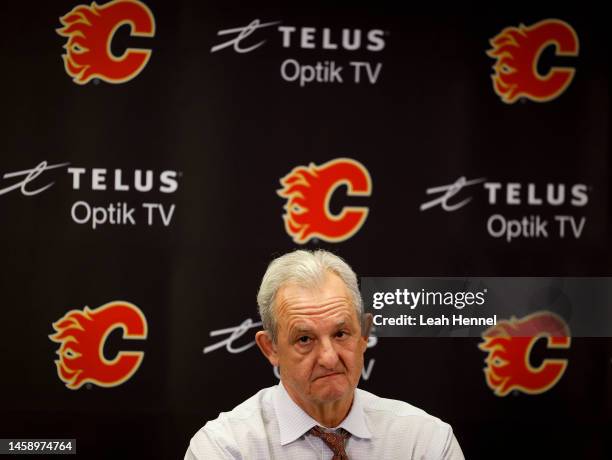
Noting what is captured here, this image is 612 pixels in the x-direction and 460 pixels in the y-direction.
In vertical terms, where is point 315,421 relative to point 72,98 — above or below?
below

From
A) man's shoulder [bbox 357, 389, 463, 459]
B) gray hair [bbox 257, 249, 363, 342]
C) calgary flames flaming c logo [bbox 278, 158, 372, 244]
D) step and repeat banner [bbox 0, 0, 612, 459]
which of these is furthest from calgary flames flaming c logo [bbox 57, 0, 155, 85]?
man's shoulder [bbox 357, 389, 463, 459]

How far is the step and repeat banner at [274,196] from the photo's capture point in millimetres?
3316

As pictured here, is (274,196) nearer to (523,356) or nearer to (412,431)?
(523,356)

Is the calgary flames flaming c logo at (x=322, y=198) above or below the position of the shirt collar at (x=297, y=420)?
above

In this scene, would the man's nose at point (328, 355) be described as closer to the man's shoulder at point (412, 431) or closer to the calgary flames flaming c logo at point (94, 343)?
the man's shoulder at point (412, 431)

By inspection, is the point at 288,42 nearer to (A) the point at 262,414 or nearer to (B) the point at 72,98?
(B) the point at 72,98

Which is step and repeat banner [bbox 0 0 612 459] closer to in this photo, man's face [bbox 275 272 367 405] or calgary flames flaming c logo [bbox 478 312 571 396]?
calgary flames flaming c logo [bbox 478 312 571 396]

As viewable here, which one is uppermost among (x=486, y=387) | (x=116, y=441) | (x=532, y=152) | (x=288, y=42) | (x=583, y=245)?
(x=288, y=42)

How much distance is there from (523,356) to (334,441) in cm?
168

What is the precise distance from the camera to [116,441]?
334cm

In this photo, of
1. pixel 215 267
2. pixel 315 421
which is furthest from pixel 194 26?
pixel 315 421

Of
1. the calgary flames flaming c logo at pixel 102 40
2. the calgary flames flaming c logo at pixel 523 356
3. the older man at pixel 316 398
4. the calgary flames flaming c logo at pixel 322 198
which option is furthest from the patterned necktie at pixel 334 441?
the calgary flames flaming c logo at pixel 102 40

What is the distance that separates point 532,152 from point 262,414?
195 centimetres

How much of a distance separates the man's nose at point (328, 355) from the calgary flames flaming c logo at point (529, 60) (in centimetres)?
193
